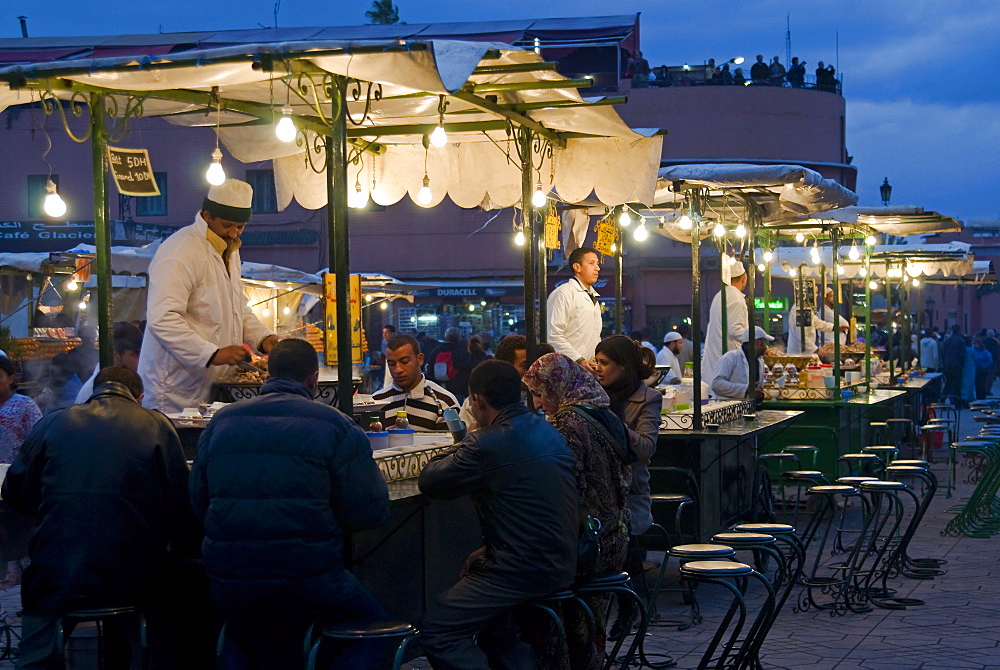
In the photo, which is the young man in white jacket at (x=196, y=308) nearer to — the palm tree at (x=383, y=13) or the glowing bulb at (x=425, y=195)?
the glowing bulb at (x=425, y=195)

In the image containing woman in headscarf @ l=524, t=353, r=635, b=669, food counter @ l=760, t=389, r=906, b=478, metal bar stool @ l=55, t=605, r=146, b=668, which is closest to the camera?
metal bar stool @ l=55, t=605, r=146, b=668

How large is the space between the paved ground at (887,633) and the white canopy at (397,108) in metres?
2.80

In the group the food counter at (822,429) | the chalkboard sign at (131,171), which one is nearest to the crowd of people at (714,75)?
the food counter at (822,429)

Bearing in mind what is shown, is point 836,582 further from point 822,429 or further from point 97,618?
point 97,618

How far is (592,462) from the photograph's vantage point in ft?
17.7

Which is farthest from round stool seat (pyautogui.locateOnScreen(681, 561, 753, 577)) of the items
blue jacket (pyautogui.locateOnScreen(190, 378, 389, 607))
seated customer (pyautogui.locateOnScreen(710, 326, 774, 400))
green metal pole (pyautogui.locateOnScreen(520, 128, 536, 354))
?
seated customer (pyautogui.locateOnScreen(710, 326, 774, 400))

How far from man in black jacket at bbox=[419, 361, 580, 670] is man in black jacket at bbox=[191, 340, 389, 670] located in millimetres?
375

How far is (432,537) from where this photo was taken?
596 centimetres

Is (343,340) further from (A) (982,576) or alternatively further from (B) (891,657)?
(A) (982,576)

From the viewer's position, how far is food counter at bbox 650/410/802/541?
8484 millimetres

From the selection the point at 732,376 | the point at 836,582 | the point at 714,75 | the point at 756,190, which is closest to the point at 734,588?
the point at 836,582

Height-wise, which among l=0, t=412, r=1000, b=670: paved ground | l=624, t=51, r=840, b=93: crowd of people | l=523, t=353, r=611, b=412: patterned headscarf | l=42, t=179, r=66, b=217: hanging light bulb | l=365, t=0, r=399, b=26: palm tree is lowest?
l=0, t=412, r=1000, b=670: paved ground

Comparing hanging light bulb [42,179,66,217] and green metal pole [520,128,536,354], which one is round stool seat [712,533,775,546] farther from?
hanging light bulb [42,179,66,217]

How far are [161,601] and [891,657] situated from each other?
423 cm
